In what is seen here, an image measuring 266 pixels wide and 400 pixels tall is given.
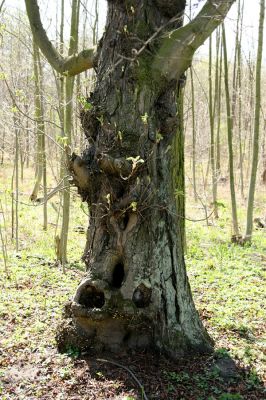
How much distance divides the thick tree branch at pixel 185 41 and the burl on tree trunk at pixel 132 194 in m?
0.02

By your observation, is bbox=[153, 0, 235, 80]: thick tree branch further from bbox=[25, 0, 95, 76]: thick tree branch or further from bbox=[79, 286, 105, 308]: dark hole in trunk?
bbox=[79, 286, 105, 308]: dark hole in trunk

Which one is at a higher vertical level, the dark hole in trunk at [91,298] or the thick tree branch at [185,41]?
the thick tree branch at [185,41]

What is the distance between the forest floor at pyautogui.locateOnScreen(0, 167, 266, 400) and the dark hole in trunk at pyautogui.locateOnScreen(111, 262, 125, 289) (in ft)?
1.98

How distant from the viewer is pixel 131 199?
3.41 metres

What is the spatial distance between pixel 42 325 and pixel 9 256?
146 inches

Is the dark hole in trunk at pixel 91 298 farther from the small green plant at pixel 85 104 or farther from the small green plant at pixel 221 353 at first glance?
the small green plant at pixel 85 104

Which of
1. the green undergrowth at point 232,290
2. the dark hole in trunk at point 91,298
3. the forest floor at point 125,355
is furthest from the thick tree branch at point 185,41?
the green undergrowth at point 232,290

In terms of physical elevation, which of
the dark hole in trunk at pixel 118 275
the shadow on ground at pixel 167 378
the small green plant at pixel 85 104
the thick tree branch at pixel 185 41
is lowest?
the shadow on ground at pixel 167 378

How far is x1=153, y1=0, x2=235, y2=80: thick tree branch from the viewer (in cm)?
312

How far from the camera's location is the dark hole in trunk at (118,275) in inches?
142

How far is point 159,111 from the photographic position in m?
3.55

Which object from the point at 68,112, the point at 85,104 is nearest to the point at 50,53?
the point at 85,104

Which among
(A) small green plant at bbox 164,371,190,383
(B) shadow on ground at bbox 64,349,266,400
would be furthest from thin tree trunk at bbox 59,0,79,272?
(A) small green plant at bbox 164,371,190,383

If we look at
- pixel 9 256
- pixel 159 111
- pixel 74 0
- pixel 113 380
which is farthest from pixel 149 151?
pixel 9 256
